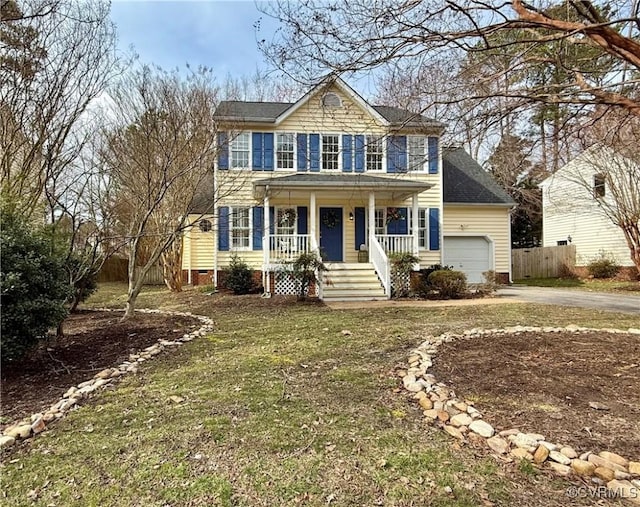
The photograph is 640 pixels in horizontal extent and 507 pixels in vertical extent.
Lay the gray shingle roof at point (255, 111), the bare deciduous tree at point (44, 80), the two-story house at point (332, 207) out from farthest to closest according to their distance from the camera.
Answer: the two-story house at point (332, 207)
the gray shingle roof at point (255, 111)
the bare deciduous tree at point (44, 80)

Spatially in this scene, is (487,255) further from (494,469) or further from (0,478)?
(0,478)

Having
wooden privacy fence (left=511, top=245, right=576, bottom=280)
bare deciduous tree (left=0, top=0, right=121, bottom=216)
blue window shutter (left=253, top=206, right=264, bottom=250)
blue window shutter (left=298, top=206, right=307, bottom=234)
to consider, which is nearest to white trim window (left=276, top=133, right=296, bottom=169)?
blue window shutter (left=298, top=206, right=307, bottom=234)

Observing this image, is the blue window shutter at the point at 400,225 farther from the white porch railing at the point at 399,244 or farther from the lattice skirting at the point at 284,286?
the lattice skirting at the point at 284,286

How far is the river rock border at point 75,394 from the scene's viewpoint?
3.09 m

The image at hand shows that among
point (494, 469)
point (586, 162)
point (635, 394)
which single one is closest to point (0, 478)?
Answer: point (494, 469)

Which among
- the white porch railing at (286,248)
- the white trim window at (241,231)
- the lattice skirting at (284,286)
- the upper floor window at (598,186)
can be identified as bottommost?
the lattice skirting at (284,286)

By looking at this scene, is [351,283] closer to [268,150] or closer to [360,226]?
[360,226]

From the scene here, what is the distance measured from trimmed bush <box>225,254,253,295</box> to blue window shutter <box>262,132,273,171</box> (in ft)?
11.5

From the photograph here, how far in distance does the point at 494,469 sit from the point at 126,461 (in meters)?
2.29

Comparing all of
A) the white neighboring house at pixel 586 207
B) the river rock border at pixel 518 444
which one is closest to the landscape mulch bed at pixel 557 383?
the river rock border at pixel 518 444

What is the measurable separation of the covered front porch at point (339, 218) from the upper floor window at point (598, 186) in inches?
313

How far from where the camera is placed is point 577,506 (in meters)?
2.20

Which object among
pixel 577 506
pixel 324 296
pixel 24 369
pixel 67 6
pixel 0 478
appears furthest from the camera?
pixel 324 296

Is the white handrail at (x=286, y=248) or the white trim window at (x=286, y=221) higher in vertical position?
the white trim window at (x=286, y=221)
